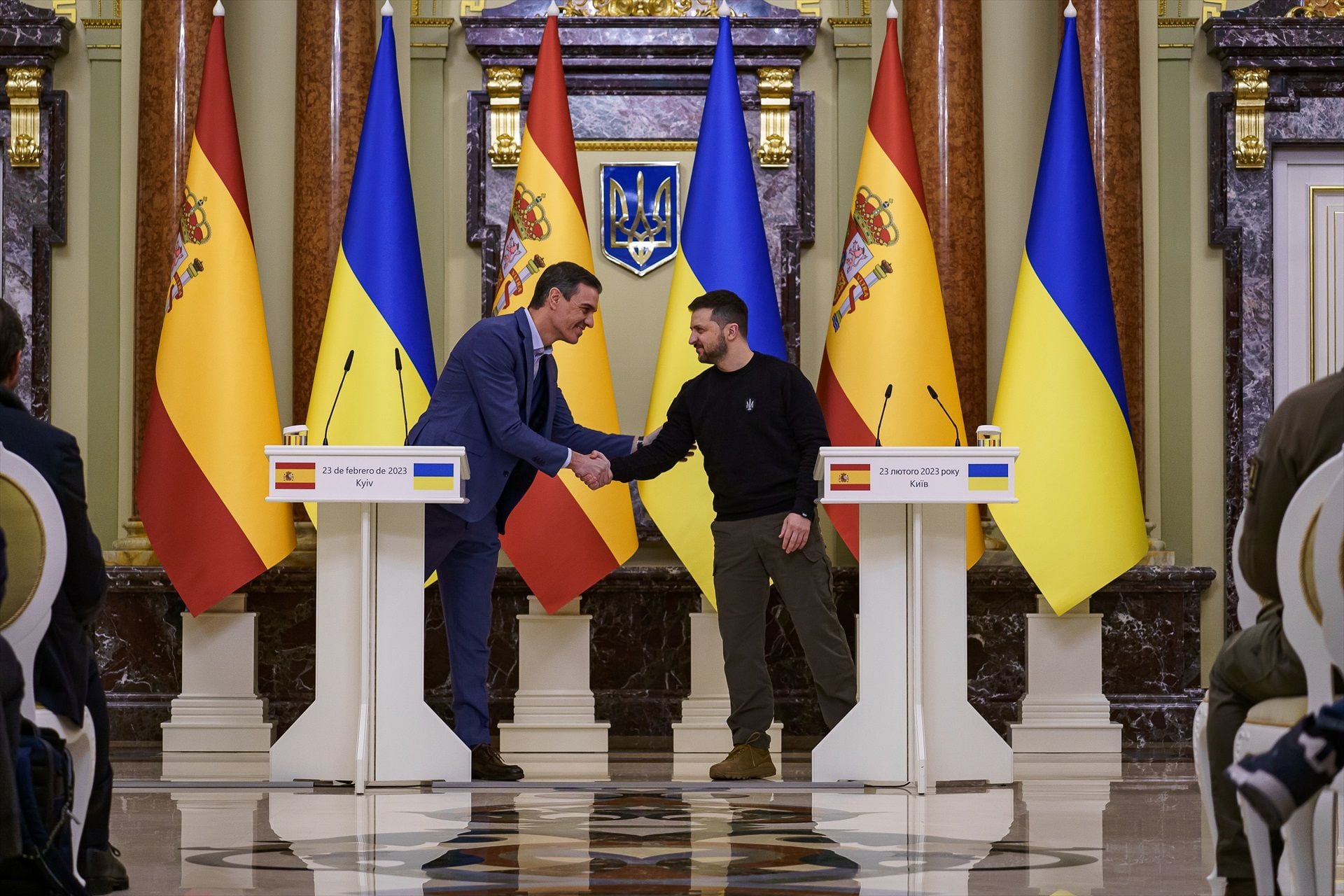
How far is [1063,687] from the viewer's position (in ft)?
22.2

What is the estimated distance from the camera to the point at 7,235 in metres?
7.70

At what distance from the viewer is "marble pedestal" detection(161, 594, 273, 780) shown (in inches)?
265

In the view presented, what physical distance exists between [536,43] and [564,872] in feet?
15.5

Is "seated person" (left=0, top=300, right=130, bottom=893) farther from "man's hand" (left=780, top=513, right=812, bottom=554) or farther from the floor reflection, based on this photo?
"man's hand" (left=780, top=513, right=812, bottom=554)

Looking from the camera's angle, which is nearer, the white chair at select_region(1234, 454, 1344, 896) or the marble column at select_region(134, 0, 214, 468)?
the white chair at select_region(1234, 454, 1344, 896)

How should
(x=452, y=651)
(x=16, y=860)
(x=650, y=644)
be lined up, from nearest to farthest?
(x=16, y=860), (x=452, y=651), (x=650, y=644)

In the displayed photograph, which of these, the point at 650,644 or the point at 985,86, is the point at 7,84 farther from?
the point at 985,86

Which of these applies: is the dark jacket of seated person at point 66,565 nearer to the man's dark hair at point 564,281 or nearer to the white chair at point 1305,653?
the white chair at point 1305,653

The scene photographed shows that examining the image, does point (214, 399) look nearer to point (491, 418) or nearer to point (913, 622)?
point (491, 418)

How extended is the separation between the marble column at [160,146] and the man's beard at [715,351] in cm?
259

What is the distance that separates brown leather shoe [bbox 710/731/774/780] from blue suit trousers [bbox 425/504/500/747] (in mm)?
790

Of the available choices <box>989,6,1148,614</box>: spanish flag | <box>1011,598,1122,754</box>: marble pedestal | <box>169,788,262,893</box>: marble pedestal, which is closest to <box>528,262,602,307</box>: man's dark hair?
<box>989,6,1148,614</box>: spanish flag

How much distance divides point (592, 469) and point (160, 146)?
2.72 metres

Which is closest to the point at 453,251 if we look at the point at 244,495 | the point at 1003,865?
the point at 244,495
